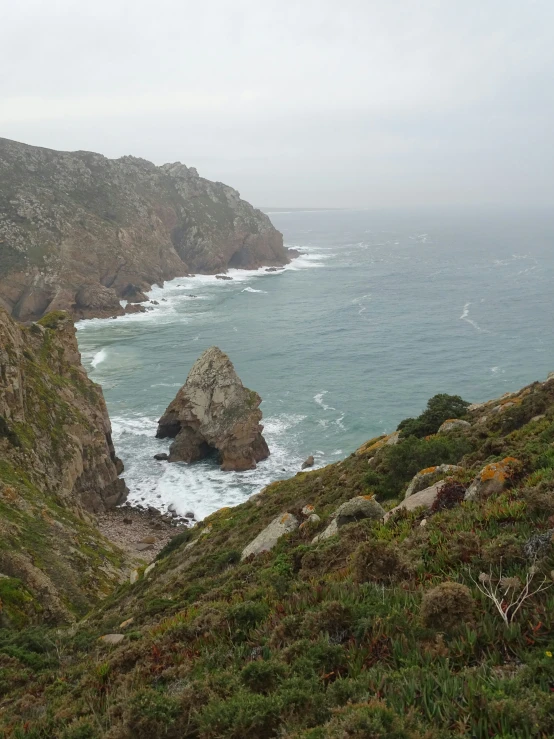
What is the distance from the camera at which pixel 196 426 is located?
142ft

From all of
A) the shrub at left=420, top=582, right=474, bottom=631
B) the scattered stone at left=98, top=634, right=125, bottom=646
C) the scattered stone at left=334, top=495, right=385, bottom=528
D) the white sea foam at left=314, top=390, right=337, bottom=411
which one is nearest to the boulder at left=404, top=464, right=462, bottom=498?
the scattered stone at left=334, top=495, right=385, bottom=528

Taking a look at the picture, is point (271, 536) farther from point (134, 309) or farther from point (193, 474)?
point (134, 309)

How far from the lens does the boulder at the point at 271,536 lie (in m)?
14.3

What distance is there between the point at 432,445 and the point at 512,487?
7.34m

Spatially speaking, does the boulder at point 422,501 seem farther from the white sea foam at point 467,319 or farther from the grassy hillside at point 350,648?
the white sea foam at point 467,319

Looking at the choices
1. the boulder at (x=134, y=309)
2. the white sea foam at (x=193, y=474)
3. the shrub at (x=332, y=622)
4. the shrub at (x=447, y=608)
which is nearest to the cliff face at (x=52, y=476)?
the white sea foam at (x=193, y=474)

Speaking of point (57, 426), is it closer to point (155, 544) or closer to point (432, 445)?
point (155, 544)

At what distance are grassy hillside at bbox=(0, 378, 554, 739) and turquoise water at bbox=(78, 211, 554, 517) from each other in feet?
90.6

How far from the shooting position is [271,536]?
49.2 feet

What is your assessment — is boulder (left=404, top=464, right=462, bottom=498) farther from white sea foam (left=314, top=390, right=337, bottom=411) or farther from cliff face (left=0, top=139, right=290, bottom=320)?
cliff face (left=0, top=139, right=290, bottom=320)

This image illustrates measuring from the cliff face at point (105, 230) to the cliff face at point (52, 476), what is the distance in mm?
46369

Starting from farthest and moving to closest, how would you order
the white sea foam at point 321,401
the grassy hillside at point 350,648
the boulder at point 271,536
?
the white sea foam at point 321,401, the boulder at point 271,536, the grassy hillside at point 350,648

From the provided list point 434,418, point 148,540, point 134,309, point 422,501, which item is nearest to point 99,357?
point 134,309

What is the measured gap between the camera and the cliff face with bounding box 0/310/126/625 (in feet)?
61.7
